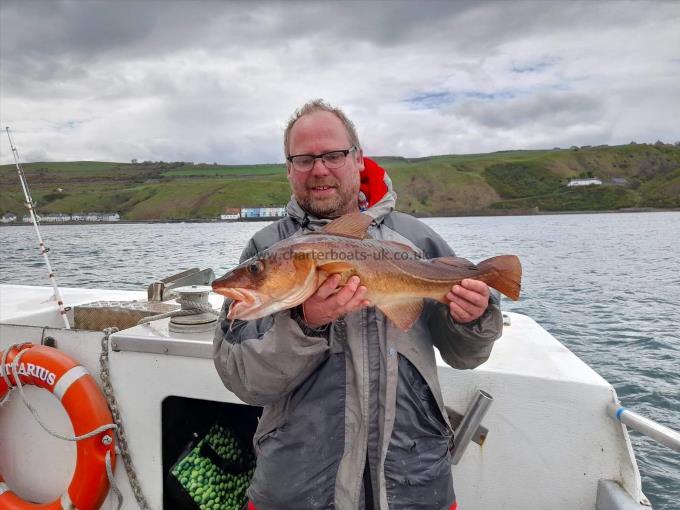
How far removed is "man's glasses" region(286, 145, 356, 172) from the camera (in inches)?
103

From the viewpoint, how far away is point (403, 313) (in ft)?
7.93

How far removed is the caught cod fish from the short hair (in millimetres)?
610

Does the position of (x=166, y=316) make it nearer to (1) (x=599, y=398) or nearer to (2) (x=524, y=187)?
(1) (x=599, y=398)

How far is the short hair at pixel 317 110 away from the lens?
9.05ft

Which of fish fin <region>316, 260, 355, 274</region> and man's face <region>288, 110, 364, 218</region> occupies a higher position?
man's face <region>288, 110, 364, 218</region>


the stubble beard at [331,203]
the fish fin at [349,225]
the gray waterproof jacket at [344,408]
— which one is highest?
the stubble beard at [331,203]

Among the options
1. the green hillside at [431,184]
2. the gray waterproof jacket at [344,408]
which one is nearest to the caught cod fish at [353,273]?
the gray waterproof jacket at [344,408]

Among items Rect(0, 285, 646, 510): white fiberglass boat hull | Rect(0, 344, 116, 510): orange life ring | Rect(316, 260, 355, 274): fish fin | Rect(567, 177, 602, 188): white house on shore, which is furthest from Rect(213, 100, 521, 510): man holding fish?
Rect(567, 177, 602, 188): white house on shore

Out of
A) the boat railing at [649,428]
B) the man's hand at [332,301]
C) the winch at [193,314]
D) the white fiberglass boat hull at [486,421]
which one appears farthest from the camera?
the winch at [193,314]

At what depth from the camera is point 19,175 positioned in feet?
19.6

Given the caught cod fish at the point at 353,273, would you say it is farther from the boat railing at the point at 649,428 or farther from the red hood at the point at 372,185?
the boat railing at the point at 649,428

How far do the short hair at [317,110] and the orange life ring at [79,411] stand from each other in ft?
9.10

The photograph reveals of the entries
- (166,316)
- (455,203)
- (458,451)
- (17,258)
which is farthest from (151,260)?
(455,203)

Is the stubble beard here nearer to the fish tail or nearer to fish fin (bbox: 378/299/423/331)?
fish fin (bbox: 378/299/423/331)
